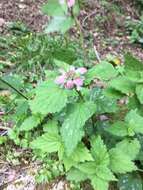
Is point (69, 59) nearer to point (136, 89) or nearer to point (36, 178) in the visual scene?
point (136, 89)

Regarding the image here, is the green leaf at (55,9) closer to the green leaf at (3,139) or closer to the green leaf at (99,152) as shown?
the green leaf at (99,152)

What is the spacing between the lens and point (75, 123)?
7.57 ft

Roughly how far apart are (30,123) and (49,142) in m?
0.30

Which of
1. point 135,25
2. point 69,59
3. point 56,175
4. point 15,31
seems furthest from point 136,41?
point 56,175

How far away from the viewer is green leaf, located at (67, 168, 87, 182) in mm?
2500

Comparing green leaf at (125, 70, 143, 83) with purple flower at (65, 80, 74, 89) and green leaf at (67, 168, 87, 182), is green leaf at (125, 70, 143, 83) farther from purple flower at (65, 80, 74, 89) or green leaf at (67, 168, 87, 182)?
green leaf at (67, 168, 87, 182)

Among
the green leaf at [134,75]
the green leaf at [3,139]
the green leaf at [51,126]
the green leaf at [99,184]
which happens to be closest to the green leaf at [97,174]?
the green leaf at [99,184]

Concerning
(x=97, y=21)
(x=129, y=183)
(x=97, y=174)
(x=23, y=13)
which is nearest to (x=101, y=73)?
(x=97, y=174)

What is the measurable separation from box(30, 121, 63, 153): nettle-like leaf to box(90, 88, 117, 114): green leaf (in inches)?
11.1

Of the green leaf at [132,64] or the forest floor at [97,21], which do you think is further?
the forest floor at [97,21]

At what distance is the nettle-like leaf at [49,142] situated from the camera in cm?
248

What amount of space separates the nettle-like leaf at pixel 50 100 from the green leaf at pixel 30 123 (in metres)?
0.45

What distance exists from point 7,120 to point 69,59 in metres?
0.65

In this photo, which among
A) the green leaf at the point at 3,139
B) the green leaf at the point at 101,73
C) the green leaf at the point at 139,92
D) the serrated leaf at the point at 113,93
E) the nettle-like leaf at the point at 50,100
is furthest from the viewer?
the green leaf at the point at 3,139
